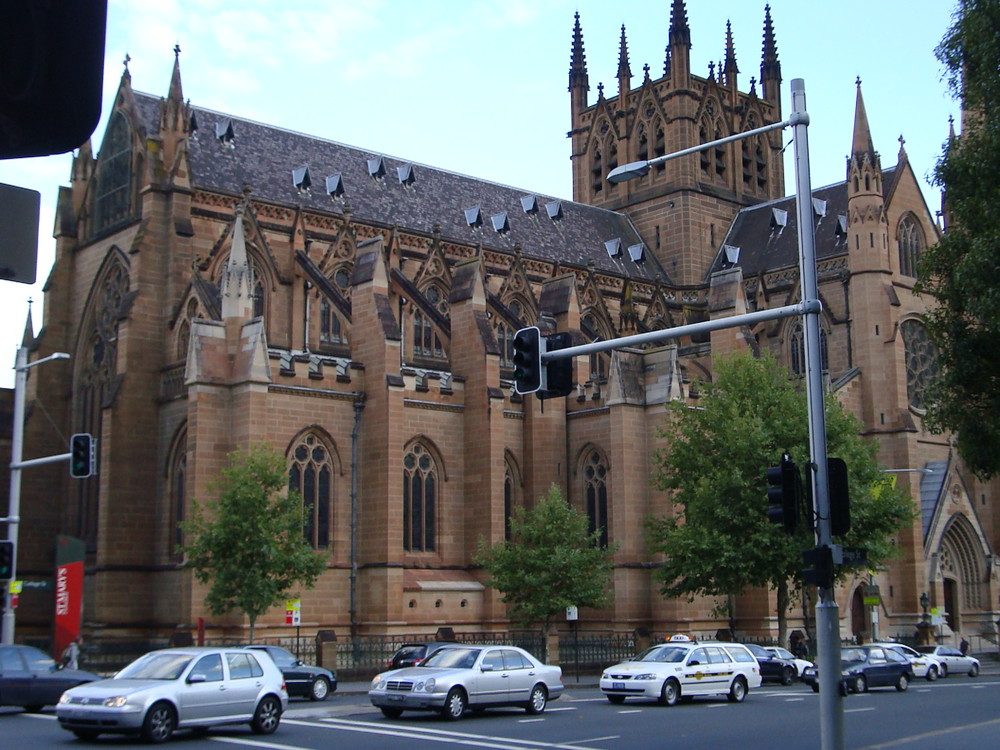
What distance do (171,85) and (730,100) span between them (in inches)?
1413

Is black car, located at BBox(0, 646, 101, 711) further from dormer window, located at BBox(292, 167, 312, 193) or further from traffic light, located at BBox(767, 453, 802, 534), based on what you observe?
dormer window, located at BBox(292, 167, 312, 193)

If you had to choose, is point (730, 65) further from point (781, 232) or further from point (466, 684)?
point (466, 684)

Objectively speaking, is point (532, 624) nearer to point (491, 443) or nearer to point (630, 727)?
point (491, 443)

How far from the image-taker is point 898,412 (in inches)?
2116

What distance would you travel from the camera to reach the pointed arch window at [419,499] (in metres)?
42.6

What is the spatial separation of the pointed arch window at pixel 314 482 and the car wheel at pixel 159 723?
2165 cm

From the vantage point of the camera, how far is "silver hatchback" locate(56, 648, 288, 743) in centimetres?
1764

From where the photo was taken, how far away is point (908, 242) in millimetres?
57500

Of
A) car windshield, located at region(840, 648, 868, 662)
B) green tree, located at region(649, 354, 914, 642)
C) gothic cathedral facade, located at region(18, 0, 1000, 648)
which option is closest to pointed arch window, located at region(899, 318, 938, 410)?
gothic cathedral facade, located at region(18, 0, 1000, 648)

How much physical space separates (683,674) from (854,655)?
26.1 feet

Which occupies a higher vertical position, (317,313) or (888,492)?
(317,313)

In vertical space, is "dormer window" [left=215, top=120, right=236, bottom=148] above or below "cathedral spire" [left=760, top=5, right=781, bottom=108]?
below

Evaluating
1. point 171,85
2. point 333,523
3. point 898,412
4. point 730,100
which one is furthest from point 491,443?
point 730,100

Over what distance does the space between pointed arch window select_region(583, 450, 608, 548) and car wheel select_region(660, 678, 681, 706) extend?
746 inches
